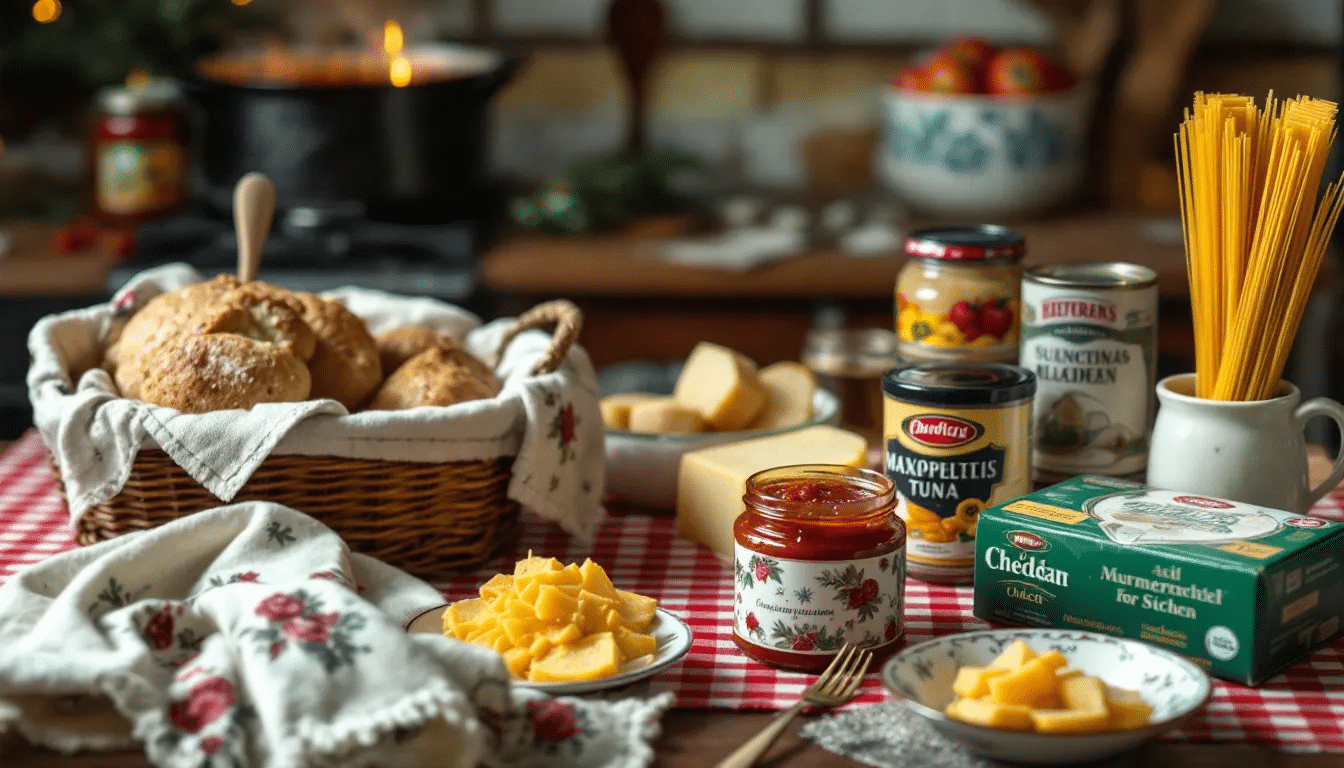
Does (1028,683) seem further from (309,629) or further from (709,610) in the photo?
(309,629)

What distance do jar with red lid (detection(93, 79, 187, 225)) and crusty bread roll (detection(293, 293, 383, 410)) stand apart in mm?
1383

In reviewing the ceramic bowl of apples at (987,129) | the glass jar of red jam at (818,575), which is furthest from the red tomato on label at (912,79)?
the glass jar of red jam at (818,575)

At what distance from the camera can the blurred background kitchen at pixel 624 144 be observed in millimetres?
2330

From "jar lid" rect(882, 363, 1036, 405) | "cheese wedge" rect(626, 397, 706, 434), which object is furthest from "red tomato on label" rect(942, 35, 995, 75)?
"jar lid" rect(882, 363, 1036, 405)

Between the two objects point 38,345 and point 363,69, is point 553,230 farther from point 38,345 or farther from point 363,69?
point 38,345

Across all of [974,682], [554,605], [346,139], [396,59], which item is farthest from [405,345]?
[396,59]

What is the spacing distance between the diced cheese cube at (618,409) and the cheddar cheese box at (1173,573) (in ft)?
1.42

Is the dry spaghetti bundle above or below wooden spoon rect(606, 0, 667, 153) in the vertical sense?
below

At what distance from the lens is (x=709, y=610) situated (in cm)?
112

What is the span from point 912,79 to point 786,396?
1289 millimetres

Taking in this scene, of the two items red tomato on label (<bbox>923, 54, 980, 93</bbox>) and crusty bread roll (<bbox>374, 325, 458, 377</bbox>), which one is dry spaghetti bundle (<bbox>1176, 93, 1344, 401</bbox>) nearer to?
crusty bread roll (<bbox>374, 325, 458, 377</bbox>)

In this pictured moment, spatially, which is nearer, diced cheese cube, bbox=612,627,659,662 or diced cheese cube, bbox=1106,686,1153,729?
diced cheese cube, bbox=1106,686,1153,729

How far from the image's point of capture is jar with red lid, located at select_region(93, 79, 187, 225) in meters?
2.48

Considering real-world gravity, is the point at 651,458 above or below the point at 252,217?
below
